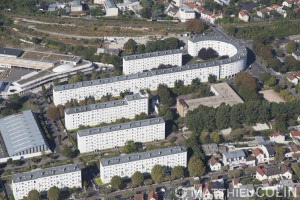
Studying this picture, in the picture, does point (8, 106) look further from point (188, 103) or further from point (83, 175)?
point (188, 103)

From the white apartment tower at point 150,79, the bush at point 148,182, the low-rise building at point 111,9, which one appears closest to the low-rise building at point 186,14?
the low-rise building at point 111,9

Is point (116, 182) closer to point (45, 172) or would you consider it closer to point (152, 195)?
point (152, 195)

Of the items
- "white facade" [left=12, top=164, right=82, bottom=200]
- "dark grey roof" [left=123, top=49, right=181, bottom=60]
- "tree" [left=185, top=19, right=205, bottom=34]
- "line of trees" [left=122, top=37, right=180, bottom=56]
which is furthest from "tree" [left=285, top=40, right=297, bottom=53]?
"white facade" [left=12, top=164, right=82, bottom=200]

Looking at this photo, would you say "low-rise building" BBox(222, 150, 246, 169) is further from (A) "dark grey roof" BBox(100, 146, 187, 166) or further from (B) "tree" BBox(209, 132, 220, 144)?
(A) "dark grey roof" BBox(100, 146, 187, 166)

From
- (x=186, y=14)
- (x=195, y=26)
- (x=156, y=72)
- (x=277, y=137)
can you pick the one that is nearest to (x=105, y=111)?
(x=156, y=72)

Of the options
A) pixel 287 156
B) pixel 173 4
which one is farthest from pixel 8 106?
pixel 173 4

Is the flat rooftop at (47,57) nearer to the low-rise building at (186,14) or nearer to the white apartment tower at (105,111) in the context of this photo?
the white apartment tower at (105,111)
